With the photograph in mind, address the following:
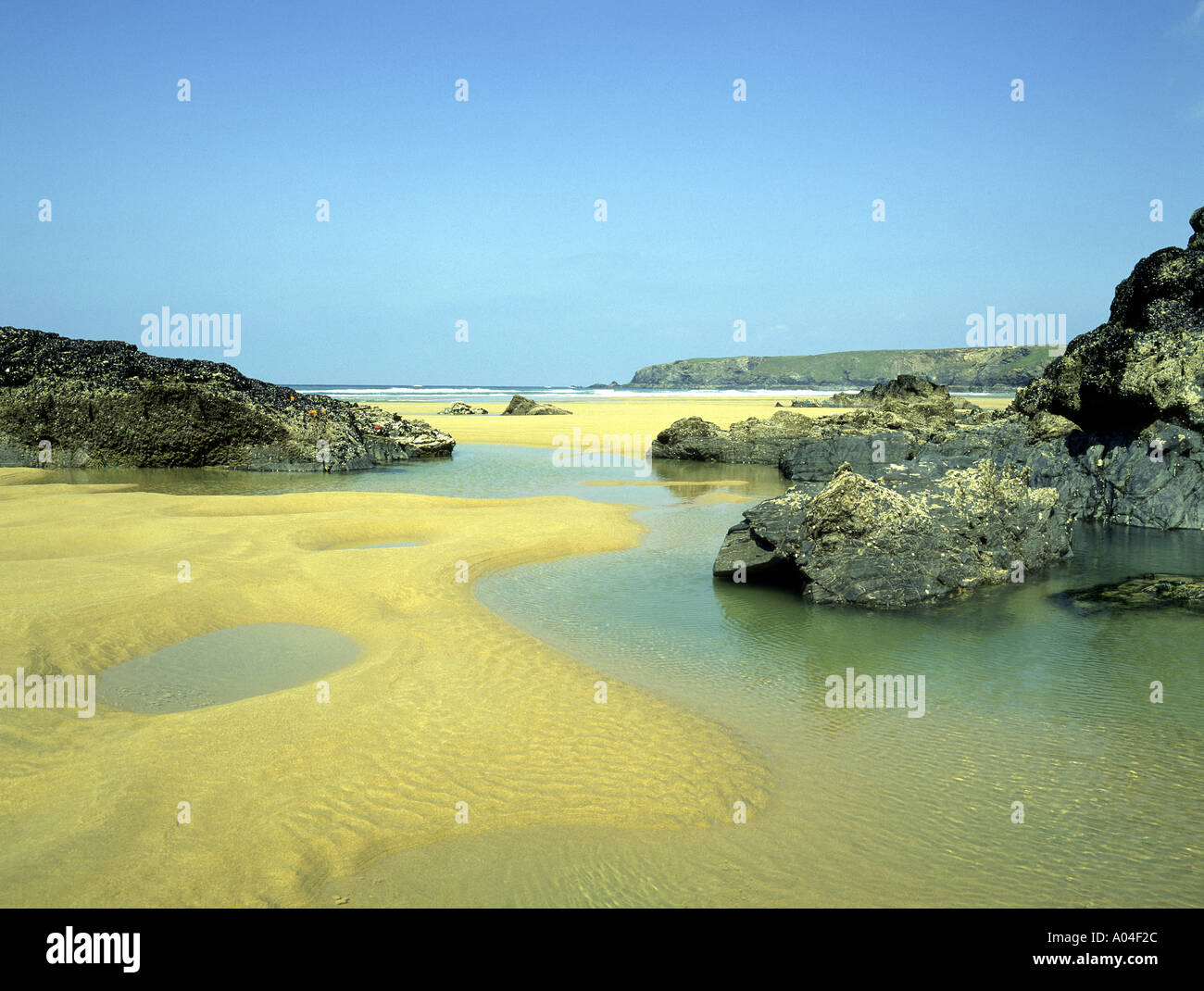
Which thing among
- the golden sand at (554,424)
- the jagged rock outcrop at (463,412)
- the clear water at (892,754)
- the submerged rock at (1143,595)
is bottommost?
the clear water at (892,754)

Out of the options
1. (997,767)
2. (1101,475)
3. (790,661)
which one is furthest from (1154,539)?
(997,767)

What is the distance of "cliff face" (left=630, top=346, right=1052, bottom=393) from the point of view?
5246 inches

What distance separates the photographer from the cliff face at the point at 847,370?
133250 mm

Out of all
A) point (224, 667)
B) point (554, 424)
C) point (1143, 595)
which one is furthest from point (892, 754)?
point (554, 424)

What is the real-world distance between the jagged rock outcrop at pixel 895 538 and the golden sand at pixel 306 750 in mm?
3655

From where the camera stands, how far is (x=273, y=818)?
4.23m

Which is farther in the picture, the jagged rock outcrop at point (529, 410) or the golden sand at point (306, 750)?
the jagged rock outcrop at point (529, 410)

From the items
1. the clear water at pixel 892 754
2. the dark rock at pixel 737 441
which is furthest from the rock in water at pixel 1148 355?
the dark rock at pixel 737 441

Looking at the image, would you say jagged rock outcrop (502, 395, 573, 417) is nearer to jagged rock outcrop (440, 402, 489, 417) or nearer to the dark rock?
jagged rock outcrop (440, 402, 489, 417)

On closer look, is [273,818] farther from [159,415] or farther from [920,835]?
[159,415]

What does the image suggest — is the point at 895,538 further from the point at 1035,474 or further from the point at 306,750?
the point at 1035,474

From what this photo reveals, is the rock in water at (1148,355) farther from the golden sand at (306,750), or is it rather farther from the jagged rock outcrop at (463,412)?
the jagged rock outcrop at (463,412)

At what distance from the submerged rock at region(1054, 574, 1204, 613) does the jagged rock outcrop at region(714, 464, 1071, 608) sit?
1.01 metres

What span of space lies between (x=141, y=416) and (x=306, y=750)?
1883cm
